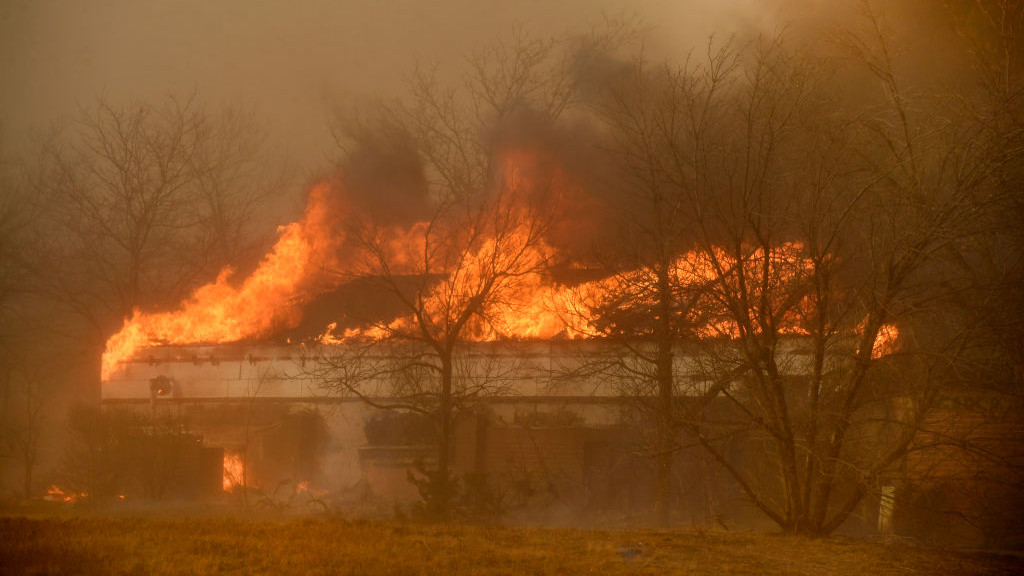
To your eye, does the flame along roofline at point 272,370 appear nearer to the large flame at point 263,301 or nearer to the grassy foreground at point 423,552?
the large flame at point 263,301

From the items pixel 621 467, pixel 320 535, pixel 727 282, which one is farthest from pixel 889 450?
pixel 621 467

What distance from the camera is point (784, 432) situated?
35.4 ft

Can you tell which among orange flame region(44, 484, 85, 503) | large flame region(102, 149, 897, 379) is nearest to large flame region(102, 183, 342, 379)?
large flame region(102, 149, 897, 379)

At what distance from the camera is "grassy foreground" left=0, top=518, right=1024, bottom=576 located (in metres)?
8.77

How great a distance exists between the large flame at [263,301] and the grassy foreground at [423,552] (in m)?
13.3

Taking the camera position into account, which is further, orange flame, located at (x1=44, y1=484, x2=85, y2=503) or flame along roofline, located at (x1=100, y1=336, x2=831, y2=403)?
orange flame, located at (x1=44, y1=484, x2=85, y2=503)

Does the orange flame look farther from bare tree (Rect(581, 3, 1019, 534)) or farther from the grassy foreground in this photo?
bare tree (Rect(581, 3, 1019, 534))

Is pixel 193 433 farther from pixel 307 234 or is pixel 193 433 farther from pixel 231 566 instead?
pixel 231 566

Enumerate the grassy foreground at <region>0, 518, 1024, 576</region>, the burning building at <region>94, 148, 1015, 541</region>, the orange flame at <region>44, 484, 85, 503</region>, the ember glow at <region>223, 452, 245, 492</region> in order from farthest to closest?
the ember glow at <region>223, 452, 245, 492</region>, the orange flame at <region>44, 484, 85, 503</region>, the burning building at <region>94, 148, 1015, 541</region>, the grassy foreground at <region>0, 518, 1024, 576</region>

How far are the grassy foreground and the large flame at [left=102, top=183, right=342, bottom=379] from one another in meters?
13.3

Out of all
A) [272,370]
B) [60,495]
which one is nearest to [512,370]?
[272,370]

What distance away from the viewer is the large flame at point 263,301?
2436 centimetres

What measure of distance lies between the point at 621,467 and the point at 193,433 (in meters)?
11.3

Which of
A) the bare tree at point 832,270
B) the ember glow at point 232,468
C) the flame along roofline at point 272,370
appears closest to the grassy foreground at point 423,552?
the bare tree at point 832,270
